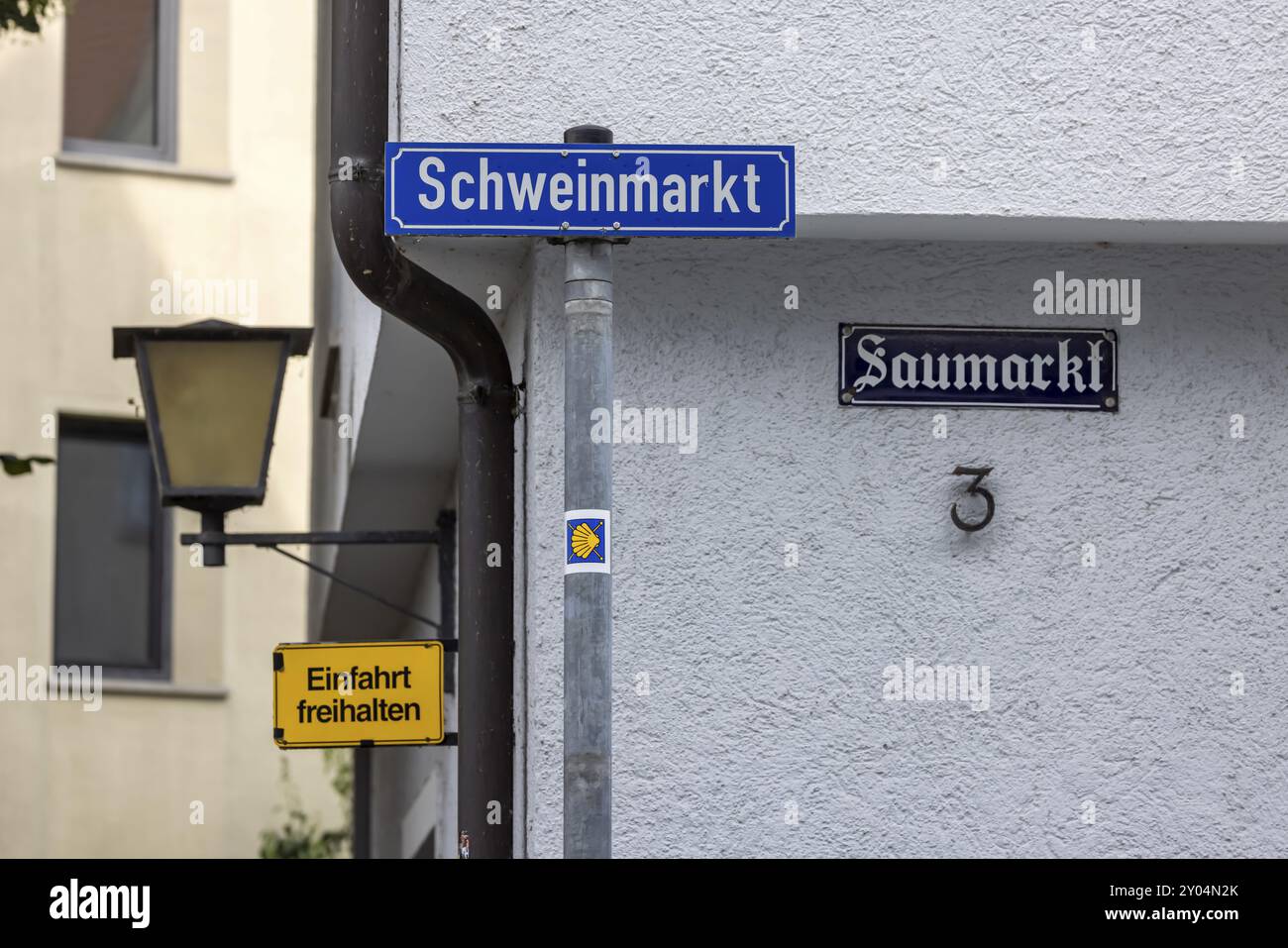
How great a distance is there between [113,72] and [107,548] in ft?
12.7

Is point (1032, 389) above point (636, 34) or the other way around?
the other way around

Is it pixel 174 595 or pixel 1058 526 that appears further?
pixel 174 595

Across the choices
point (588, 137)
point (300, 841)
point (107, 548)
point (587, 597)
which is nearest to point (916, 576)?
point (588, 137)

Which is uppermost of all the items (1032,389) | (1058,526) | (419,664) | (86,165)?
(86,165)

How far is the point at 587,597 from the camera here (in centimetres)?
390

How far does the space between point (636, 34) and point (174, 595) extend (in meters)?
12.7

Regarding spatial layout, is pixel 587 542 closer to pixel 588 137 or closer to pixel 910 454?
pixel 588 137

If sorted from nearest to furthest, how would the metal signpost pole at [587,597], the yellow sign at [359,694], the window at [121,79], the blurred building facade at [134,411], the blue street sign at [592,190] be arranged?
the metal signpost pole at [587,597] → the blue street sign at [592,190] → the yellow sign at [359,694] → the blurred building facade at [134,411] → the window at [121,79]

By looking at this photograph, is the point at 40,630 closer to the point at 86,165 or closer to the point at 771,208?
the point at 86,165

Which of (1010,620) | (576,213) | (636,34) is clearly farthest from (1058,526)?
(576,213)

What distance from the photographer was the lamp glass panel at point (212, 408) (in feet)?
23.2

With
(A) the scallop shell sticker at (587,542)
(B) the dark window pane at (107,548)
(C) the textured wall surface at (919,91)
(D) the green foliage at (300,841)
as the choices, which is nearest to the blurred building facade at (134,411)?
(B) the dark window pane at (107,548)

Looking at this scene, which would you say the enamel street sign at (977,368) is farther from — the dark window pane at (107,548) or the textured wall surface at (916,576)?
the dark window pane at (107,548)
